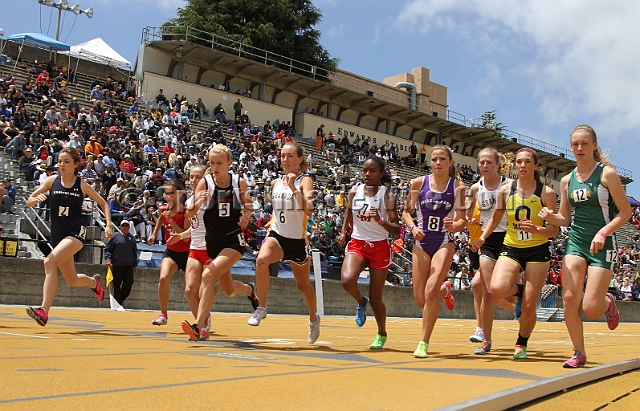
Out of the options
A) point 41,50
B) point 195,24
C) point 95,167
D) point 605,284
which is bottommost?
point 605,284

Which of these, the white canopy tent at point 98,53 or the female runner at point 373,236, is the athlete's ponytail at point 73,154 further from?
the white canopy tent at point 98,53

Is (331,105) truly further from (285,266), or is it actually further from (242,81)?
(285,266)

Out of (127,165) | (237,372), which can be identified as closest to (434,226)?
(237,372)

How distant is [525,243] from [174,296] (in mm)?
11392

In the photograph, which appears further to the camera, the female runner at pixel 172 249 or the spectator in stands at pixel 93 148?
the spectator in stands at pixel 93 148

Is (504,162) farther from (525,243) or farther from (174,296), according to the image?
(174,296)

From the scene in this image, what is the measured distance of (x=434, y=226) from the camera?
757 centimetres

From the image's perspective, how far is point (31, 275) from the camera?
14852mm

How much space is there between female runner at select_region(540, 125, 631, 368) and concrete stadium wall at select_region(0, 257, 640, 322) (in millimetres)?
11547

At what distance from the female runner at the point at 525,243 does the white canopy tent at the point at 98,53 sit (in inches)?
1181

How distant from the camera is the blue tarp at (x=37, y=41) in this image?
3192 cm

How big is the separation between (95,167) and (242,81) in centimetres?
2270

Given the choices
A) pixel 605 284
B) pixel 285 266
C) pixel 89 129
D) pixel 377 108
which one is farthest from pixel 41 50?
pixel 605 284

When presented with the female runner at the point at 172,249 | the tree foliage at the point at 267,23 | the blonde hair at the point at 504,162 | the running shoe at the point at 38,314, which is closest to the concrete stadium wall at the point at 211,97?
the tree foliage at the point at 267,23
